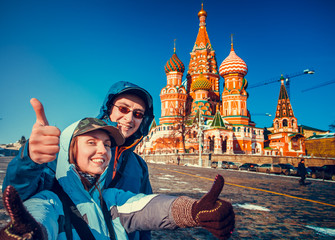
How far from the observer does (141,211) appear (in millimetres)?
1579

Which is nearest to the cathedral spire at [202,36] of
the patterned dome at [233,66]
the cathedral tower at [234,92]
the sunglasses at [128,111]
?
the patterned dome at [233,66]

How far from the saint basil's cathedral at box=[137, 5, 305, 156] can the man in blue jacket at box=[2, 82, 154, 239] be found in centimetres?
3940

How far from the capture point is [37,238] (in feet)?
3.34

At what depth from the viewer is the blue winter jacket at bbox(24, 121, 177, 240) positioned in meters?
1.40

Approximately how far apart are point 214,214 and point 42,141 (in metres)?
1.02

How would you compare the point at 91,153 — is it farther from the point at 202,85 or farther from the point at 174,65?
the point at 174,65

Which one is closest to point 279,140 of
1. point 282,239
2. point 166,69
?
point 166,69

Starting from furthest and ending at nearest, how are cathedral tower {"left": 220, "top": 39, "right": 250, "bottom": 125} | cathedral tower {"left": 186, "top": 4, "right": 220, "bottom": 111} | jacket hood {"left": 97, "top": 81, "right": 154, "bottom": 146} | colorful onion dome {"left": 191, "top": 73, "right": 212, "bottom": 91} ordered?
cathedral tower {"left": 186, "top": 4, "right": 220, "bottom": 111} < colorful onion dome {"left": 191, "top": 73, "right": 212, "bottom": 91} < cathedral tower {"left": 220, "top": 39, "right": 250, "bottom": 125} < jacket hood {"left": 97, "top": 81, "right": 154, "bottom": 146}

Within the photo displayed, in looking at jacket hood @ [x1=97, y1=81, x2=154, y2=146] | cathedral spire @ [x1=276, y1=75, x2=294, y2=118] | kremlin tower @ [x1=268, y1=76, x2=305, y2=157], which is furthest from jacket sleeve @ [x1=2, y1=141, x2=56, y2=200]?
cathedral spire @ [x1=276, y1=75, x2=294, y2=118]

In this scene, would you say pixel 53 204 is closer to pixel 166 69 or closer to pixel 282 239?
pixel 282 239

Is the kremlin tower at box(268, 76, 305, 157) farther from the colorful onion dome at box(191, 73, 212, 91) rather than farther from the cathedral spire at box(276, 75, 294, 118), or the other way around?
the colorful onion dome at box(191, 73, 212, 91)

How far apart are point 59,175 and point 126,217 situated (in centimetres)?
54

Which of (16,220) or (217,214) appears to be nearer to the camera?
(16,220)

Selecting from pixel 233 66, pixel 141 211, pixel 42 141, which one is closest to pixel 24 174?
pixel 42 141
